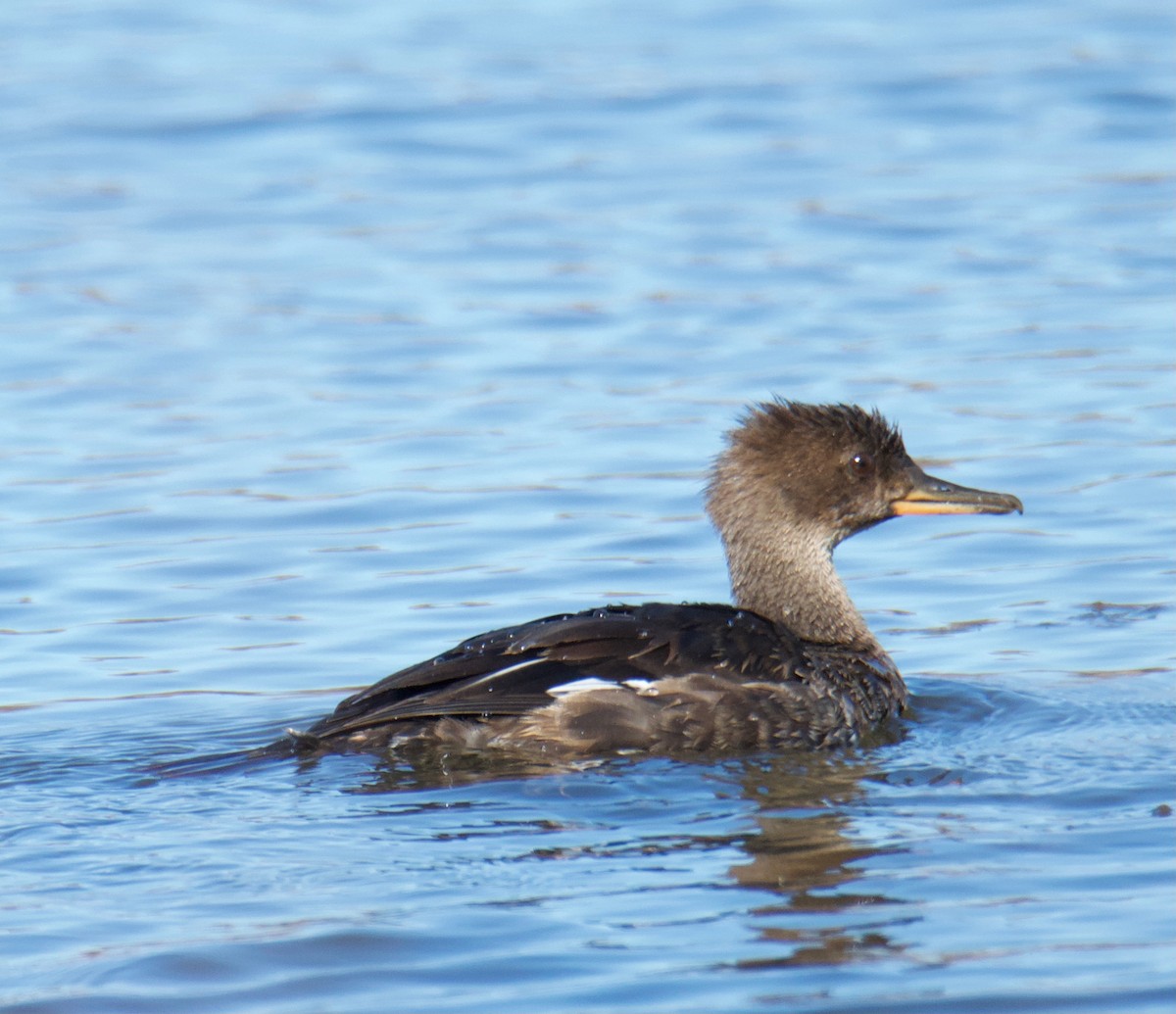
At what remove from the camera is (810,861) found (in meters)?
6.41

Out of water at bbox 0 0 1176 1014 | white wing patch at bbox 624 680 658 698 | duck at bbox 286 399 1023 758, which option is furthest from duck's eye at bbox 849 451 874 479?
white wing patch at bbox 624 680 658 698

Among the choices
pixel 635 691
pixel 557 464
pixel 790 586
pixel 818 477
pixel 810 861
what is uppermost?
pixel 557 464

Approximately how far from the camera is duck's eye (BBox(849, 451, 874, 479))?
8484 mm

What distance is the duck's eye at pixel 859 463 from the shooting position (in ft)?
27.8

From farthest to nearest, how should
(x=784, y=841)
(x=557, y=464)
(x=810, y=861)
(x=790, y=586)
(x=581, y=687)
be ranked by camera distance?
(x=557, y=464) → (x=790, y=586) → (x=581, y=687) → (x=784, y=841) → (x=810, y=861)

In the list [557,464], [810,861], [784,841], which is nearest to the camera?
[810,861]

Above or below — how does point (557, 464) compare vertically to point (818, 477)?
above

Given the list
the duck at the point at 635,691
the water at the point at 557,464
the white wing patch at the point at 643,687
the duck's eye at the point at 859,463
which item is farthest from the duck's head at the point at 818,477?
the white wing patch at the point at 643,687

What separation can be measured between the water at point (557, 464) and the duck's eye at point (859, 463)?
0.85 m

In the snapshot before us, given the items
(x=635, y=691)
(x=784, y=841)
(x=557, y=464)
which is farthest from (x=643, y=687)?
(x=557, y=464)

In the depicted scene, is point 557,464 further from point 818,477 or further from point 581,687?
point 581,687

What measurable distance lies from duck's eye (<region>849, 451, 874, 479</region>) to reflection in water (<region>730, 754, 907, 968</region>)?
4.61ft

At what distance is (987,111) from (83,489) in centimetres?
893

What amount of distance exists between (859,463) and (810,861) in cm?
244
